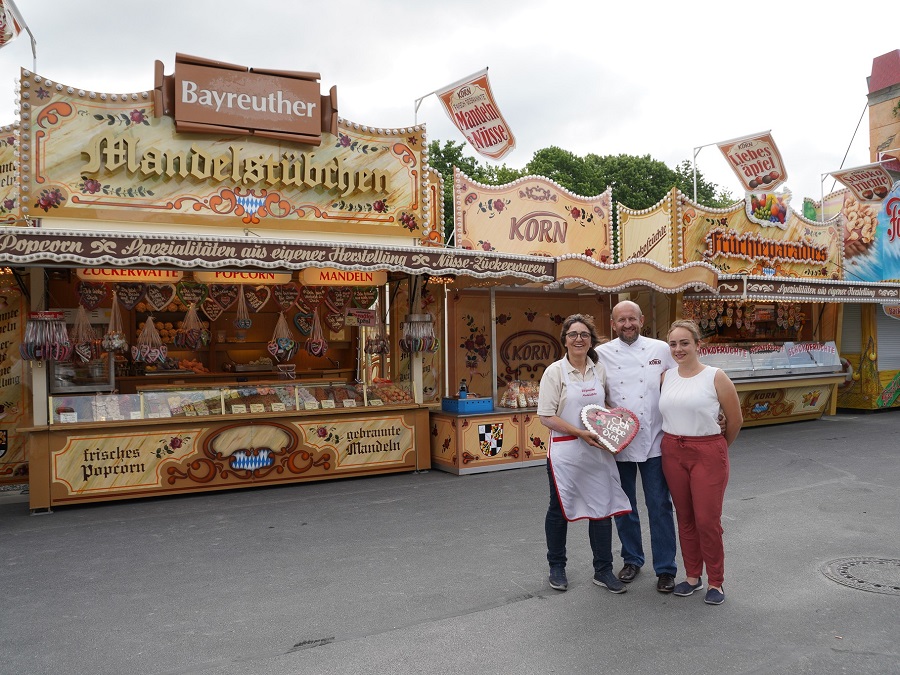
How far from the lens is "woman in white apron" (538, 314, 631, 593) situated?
15.0 feet

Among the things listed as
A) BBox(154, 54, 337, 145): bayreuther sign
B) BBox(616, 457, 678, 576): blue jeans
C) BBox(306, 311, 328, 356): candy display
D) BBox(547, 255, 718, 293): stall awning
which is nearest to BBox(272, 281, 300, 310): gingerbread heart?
BBox(306, 311, 328, 356): candy display

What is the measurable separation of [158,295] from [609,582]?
21.2ft

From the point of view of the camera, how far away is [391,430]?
9.29 metres

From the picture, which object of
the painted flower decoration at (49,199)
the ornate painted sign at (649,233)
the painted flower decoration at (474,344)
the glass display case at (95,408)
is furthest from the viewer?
the ornate painted sign at (649,233)

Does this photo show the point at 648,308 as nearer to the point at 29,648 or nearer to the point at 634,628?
the point at 634,628

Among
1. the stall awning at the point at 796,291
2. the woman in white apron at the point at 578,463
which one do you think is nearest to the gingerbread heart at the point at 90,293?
the woman in white apron at the point at 578,463

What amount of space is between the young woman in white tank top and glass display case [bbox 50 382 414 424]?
536cm

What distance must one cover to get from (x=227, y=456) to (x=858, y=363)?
13945mm

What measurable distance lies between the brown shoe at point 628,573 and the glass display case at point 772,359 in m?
7.95

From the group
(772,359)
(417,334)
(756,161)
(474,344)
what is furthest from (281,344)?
(756,161)

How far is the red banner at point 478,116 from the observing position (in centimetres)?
1096

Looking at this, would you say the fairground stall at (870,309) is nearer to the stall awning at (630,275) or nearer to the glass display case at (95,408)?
the stall awning at (630,275)

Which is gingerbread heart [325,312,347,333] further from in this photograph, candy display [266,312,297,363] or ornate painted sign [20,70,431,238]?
ornate painted sign [20,70,431,238]

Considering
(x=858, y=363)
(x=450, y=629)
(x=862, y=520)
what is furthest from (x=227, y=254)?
(x=858, y=363)
